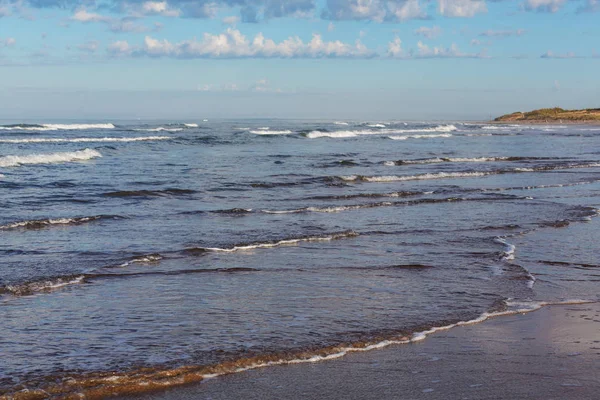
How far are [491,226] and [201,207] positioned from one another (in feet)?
22.5

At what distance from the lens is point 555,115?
12825cm

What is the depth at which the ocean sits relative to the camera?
6.66 m

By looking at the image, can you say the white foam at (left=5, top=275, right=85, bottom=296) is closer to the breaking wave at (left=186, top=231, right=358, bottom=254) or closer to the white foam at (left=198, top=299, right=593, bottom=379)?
the breaking wave at (left=186, top=231, right=358, bottom=254)

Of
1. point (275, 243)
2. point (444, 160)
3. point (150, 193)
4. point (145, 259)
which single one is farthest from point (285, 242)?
point (444, 160)

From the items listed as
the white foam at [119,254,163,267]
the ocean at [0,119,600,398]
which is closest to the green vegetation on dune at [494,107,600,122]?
the ocean at [0,119,600,398]

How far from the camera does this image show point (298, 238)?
42.6 feet

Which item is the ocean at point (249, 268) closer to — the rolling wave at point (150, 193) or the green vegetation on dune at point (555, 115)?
the rolling wave at point (150, 193)

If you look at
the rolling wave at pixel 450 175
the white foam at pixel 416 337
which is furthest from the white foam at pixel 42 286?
the rolling wave at pixel 450 175

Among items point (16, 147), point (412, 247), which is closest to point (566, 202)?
point (412, 247)

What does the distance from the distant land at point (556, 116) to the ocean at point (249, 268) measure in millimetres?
102680

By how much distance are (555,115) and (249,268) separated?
128 metres

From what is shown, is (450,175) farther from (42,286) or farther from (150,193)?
(42,286)

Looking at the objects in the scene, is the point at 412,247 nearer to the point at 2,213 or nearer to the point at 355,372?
the point at 355,372

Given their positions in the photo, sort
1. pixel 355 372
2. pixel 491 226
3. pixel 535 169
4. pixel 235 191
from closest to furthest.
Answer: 1. pixel 355 372
2. pixel 491 226
3. pixel 235 191
4. pixel 535 169
